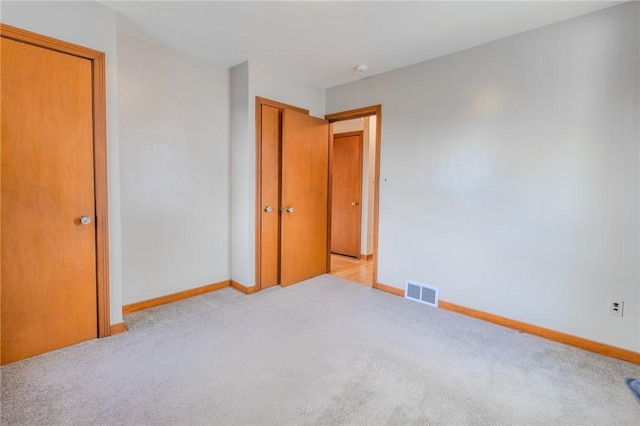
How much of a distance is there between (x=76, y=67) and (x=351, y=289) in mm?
3190

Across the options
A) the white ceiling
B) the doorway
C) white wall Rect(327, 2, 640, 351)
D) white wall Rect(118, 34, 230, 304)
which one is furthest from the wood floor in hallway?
the white ceiling

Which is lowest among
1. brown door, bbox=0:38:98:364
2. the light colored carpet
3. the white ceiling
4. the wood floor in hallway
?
the light colored carpet

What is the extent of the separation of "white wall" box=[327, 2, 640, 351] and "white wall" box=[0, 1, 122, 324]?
259 centimetres

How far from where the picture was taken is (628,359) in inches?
85.4

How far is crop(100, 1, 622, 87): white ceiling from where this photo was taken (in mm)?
2197

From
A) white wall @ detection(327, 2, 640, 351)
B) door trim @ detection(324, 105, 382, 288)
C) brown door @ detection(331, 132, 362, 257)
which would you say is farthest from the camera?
brown door @ detection(331, 132, 362, 257)

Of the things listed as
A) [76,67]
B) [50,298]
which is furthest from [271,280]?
[76,67]

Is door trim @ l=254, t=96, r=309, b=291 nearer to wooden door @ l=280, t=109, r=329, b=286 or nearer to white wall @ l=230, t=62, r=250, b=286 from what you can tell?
white wall @ l=230, t=62, r=250, b=286

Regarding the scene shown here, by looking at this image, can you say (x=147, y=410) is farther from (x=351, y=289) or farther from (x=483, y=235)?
(x=483, y=235)

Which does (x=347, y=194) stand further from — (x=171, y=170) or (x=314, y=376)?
(x=314, y=376)

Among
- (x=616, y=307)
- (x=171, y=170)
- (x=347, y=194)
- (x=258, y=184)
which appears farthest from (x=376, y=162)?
(x=616, y=307)

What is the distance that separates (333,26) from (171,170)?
6.55 ft

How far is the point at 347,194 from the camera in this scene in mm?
5418

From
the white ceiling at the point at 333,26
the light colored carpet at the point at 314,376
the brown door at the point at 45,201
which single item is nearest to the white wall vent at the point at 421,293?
the light colored carpet at the point at 314,376
